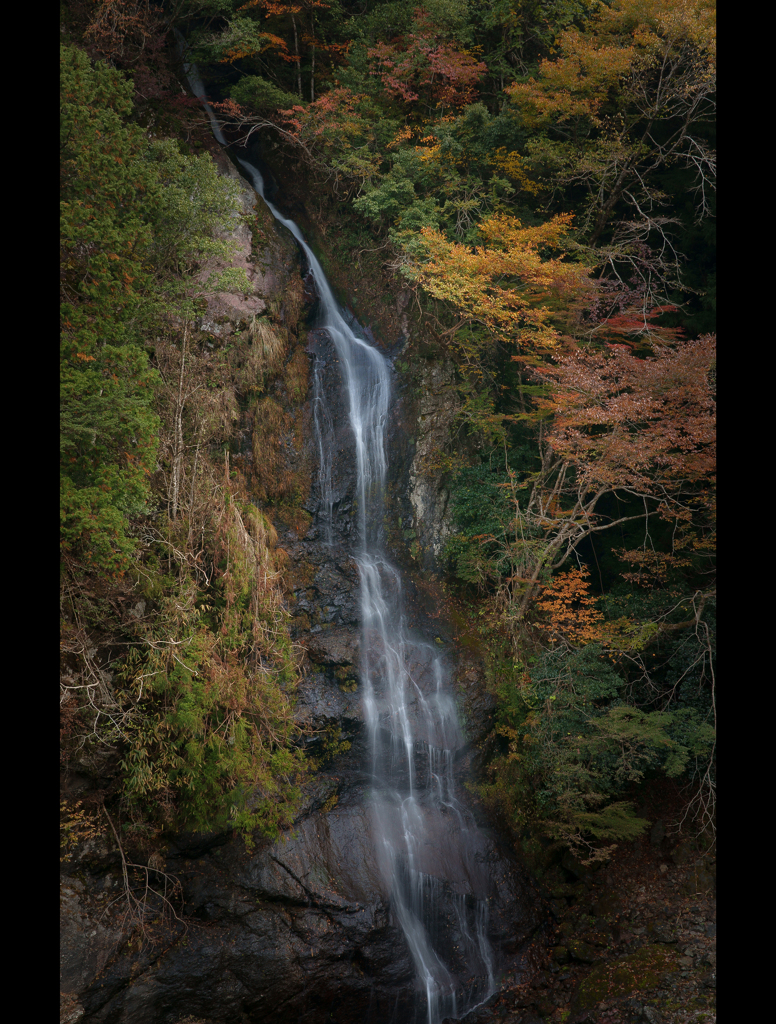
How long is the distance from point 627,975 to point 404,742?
445 cm

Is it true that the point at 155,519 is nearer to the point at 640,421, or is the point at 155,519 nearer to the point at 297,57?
the point at 640,421

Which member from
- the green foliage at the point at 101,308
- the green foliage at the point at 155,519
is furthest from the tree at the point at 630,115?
the green foliage at the point at 101,308

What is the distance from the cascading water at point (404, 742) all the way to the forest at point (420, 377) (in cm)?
77

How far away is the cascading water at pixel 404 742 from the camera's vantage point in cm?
901

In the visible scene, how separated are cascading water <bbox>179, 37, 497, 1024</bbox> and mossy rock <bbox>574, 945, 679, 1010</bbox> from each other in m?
1.55

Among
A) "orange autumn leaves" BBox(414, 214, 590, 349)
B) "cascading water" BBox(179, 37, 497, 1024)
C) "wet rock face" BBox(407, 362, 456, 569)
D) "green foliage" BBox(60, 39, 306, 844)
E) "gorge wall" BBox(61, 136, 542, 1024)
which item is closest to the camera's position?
"green foliage" BBox(60, 39, 306, 844)

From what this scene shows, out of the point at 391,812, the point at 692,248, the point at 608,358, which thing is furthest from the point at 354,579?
the point at 692,248

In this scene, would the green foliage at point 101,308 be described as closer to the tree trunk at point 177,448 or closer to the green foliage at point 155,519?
the green foliage at point 155,519

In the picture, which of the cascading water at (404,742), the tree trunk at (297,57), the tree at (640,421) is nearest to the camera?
the tree at (640,421)

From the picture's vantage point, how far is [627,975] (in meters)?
7.85

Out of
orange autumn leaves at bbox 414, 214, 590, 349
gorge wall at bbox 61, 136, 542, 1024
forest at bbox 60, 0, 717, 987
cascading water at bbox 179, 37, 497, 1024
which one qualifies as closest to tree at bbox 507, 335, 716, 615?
forest at bbox 60, 0, 717, 987

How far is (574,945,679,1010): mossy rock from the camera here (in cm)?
766

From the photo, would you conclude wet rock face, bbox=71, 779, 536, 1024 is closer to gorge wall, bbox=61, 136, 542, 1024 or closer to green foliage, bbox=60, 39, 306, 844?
gorge wall, bbox=61, 136, 542, 1024

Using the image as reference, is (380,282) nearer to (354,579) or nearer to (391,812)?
(354,579)
